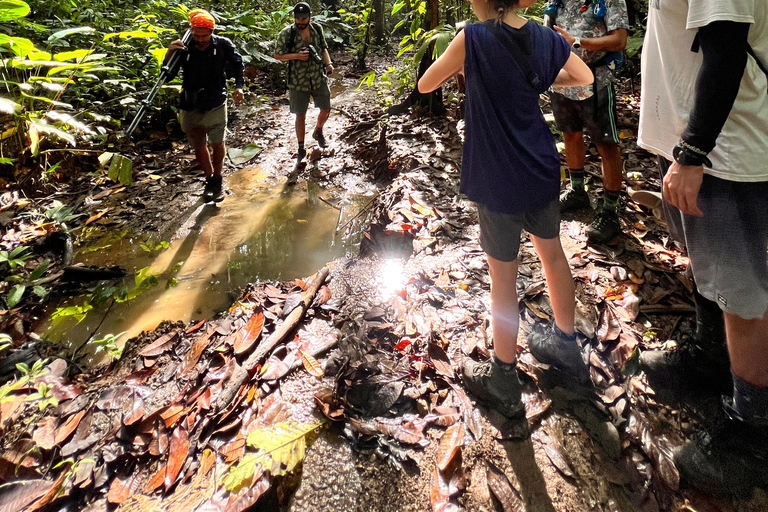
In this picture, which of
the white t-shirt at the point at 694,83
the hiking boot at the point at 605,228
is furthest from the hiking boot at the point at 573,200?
the white t-shirt at the point at 694,83

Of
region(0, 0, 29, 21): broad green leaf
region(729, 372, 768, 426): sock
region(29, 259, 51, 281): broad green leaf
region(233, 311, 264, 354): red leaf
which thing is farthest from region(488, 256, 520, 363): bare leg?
region(0, 0, 29, 21): broad green leaf

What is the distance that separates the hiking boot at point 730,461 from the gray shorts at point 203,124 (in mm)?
5631

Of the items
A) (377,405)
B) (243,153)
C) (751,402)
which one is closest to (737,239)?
(751,402)

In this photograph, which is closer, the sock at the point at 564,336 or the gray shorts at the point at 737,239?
the gray shorts at the point at 737,239

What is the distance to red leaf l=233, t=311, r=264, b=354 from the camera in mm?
2625

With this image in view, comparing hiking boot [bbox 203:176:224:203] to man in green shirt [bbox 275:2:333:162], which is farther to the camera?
man in green shirt [bbox 275:2:333:162]

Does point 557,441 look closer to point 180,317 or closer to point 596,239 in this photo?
point 596,239

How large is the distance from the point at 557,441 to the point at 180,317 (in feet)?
9.83

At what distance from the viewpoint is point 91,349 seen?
300 cm

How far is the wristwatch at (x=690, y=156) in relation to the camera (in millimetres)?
1277

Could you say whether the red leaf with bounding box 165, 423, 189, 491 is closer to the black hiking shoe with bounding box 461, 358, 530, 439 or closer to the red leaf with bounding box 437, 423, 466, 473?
the red leaf with bounding box 437, 423, 466, 473

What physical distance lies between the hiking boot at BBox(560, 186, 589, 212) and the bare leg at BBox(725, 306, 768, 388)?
2.30 m

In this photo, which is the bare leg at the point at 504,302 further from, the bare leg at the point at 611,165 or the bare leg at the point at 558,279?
the bare leg at the point at 611,165

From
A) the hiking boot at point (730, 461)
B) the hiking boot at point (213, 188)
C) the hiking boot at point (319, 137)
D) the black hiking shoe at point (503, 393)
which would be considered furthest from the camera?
the hiking boot at point (319, 137)
